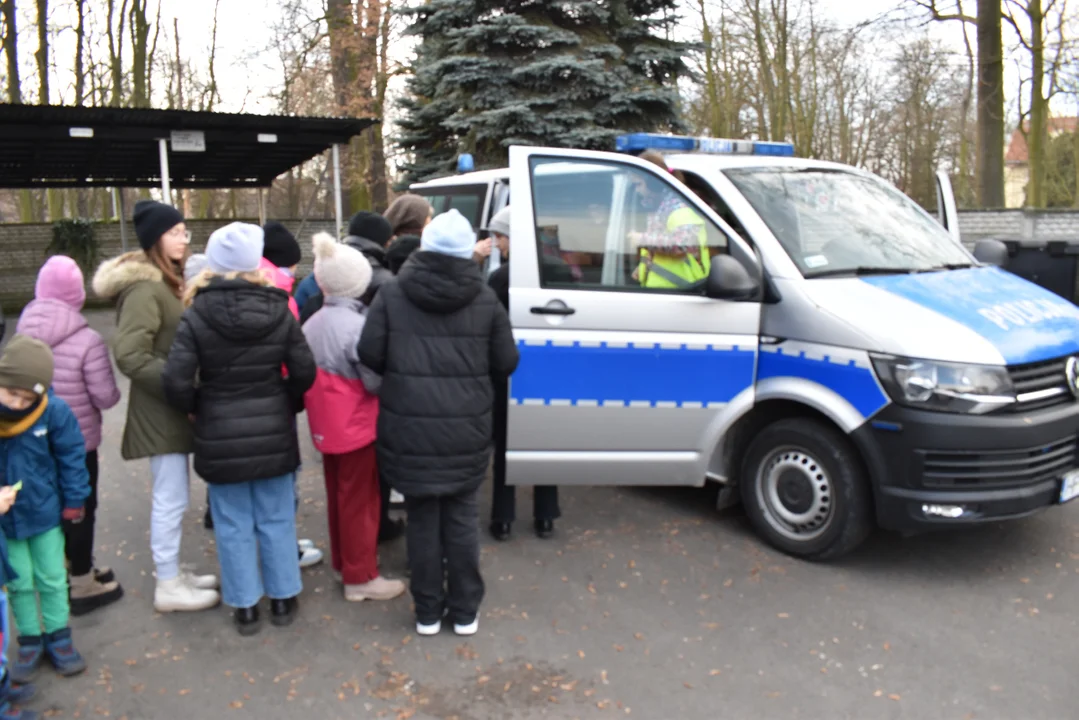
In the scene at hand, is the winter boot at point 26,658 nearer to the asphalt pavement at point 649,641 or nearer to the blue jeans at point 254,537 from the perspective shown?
the asphalt pavement at point 649,641

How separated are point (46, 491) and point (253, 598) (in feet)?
3.26

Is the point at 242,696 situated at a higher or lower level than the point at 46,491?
lower

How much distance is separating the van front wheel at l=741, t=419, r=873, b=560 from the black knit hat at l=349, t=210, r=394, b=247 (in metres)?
2.30

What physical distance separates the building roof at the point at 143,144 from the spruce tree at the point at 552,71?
3120 millimetres

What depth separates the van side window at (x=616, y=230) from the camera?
15.9 ft

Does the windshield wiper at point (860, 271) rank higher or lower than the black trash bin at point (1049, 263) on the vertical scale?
lower

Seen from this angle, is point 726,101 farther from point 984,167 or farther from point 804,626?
point 804,626

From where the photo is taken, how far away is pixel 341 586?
466 cm

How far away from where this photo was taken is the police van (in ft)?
14.1

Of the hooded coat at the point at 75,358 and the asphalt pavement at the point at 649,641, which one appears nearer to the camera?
the asphalt pavement at the point at 649,641

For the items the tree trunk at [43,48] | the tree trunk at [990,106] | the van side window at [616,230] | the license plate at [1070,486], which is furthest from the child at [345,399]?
the tree trunk at [43,48]

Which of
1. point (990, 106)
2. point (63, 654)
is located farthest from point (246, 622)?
point (990, 106)

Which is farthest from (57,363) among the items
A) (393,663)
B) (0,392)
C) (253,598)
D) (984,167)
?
(984,167)

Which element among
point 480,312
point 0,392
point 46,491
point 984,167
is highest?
point 984,167
